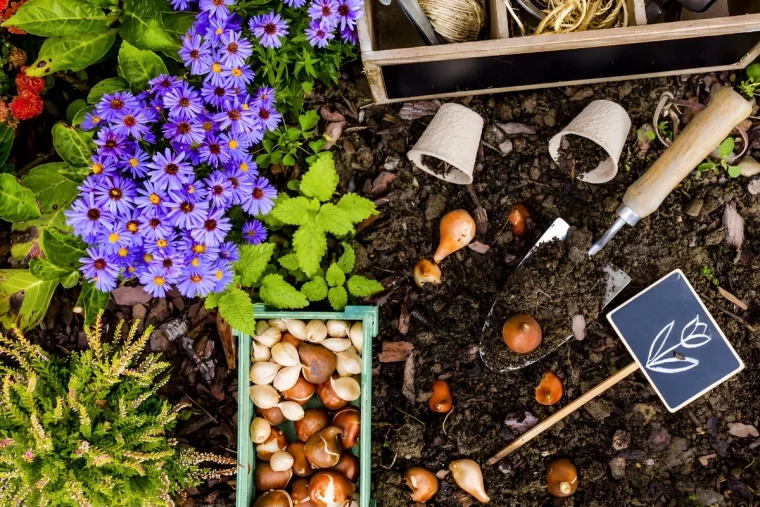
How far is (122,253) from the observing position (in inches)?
47.5

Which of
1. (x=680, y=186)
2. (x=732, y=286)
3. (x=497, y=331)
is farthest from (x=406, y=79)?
(x=732, y=286)

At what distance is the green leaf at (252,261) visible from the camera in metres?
1.43

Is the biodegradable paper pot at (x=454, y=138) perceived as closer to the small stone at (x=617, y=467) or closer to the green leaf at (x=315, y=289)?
the green leaf at (x=315, y=289)

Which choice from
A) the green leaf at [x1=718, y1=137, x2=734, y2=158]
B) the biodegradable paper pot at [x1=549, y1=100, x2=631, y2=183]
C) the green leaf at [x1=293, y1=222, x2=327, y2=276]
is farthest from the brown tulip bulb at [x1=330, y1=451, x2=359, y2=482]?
the green leaf at [x1=718, y1=137, x2=734, y2=158]

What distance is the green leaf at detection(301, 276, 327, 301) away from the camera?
5.06ft

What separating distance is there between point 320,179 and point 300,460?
0.73m

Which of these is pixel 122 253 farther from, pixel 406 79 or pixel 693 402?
pixel 693 402

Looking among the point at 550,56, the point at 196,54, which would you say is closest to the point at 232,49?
the point at 196,54

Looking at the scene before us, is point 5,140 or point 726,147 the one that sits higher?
point 5,140

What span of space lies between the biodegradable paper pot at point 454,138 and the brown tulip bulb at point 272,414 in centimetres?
77

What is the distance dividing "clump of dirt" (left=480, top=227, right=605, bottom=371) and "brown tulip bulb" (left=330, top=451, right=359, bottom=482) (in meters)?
0.44

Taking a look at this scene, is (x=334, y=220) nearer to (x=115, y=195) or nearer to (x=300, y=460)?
(x=115, y=195)

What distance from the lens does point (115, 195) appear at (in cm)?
119

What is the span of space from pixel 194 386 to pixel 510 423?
0.91 m
